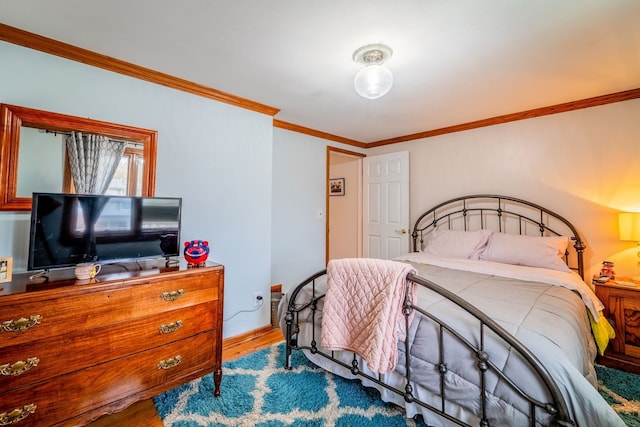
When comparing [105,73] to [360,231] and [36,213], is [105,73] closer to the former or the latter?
[36,213]

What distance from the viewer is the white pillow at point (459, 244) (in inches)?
112

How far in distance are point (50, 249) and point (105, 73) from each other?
1.28 m

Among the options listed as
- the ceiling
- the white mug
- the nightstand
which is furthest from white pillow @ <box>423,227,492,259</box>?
Answer: the white mug

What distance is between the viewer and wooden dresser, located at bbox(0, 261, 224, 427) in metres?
1.23

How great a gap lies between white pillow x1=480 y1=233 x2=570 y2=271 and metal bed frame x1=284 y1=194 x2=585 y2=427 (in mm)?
331

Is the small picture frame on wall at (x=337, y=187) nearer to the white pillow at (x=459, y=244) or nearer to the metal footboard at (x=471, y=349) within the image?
the white pillow at (x=459, y=244)

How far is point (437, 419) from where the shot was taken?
145 cm

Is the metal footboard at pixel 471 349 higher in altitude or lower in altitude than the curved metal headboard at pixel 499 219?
lower

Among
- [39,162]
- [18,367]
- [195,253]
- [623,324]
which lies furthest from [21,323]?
[623,324]

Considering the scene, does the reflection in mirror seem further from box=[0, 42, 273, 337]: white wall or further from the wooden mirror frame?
box=[0, 42, 273, 337]: white wall

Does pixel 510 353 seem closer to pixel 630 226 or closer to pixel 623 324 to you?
pixel 623 324

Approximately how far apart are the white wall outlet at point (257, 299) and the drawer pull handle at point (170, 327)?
112 centimetres

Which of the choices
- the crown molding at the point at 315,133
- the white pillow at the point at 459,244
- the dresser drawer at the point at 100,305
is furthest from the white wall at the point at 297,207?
the dresser drawer at the point at 100,305

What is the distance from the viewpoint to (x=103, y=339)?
1.42 m
